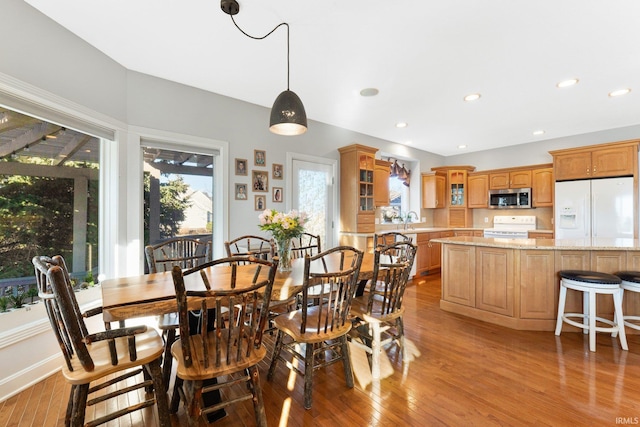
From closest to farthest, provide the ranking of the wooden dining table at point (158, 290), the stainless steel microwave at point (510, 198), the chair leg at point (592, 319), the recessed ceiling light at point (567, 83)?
1. the wooden dining table at point (158, 290)
2. the chair leg at point (592, 319)
3. the recessed ceiling light at point (567, 83)
4. the stainless steel microwave at point (510, 198)

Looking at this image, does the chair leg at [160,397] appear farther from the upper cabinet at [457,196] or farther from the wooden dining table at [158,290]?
the upper cabinet at [457,196]

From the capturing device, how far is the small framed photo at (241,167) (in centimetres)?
359

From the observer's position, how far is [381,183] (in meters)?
5.09

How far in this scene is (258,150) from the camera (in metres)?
3.78

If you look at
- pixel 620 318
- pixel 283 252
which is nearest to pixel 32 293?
pixel 283 252

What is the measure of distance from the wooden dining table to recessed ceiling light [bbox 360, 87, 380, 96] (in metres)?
2.14

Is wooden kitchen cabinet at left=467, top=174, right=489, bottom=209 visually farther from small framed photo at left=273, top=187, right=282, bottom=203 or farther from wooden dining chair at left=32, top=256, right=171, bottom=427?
wooden dining chair at left=32, top=256, right=171, bottom=427

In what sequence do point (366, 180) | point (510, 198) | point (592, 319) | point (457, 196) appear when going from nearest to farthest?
1. point (592, 319)
2. point (366, 180)
3. point (510, 198)
4. point (457, 196)

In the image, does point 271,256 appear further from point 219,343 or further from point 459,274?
point 459,274

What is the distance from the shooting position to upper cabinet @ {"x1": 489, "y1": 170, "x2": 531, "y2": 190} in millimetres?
5610

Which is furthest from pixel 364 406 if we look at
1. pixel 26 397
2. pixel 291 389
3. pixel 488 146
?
pixel 488 146

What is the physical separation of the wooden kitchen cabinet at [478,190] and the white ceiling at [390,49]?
7.72 feet

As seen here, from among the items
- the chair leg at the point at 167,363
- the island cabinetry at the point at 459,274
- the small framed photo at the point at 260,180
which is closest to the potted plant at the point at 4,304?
the chair leg at the point at 167,363

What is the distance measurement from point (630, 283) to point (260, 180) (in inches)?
159
